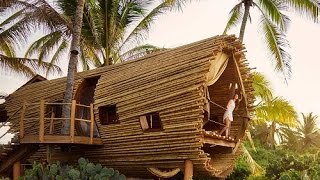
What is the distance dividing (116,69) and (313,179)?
278 inches

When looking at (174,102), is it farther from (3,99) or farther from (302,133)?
(302,133)

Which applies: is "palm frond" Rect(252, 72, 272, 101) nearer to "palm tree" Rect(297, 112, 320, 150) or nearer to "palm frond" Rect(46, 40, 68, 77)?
"palm frond" Rect(46, 40, 68, 77)

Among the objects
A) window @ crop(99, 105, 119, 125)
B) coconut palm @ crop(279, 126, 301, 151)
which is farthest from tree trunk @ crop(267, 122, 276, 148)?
window @ crop(99, 105, 119, 125)

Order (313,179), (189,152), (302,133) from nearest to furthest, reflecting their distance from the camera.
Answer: (189,152) < (313,179) < (302,133)

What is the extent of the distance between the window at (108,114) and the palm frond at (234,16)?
7592mm

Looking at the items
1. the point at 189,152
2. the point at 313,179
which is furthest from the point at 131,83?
the point at 313,179

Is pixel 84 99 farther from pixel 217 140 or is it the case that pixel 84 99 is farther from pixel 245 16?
pixel 245 16

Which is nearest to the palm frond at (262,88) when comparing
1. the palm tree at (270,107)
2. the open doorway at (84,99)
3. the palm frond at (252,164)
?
the palm tree at (270,107)

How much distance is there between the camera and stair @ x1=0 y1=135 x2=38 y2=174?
13.6 metres

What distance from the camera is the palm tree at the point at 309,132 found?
120 feet

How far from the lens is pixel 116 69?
1395 cm

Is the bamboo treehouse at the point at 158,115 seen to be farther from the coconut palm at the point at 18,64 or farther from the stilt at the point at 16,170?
the coconut palm at the point at 18,64

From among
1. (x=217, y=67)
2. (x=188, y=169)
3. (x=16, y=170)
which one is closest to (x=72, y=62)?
(x=16, y=170)

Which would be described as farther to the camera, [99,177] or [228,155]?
[228,155]
